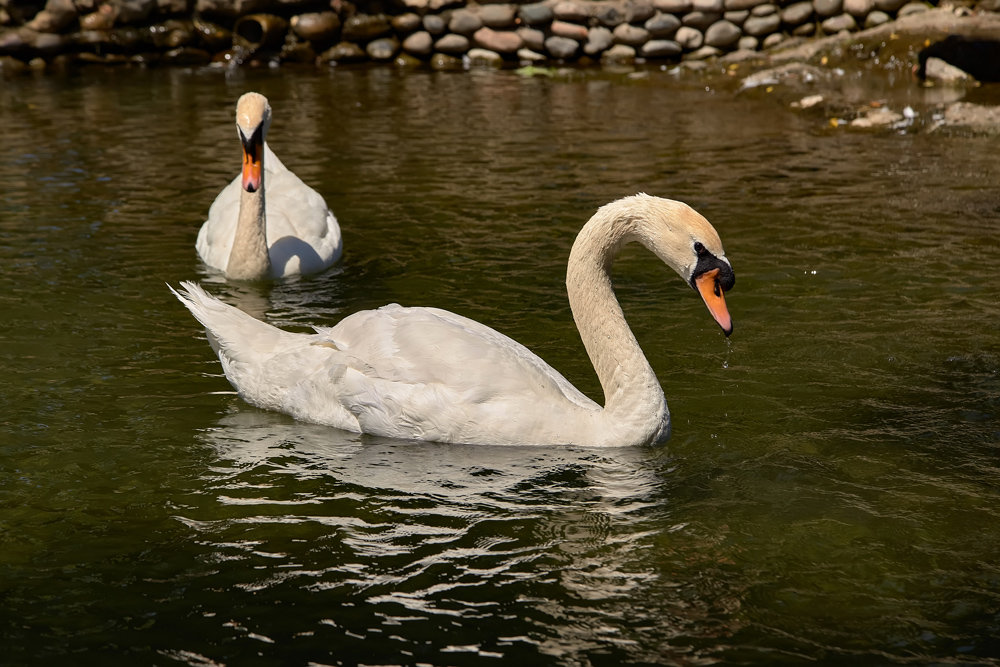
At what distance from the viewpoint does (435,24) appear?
2283 cm

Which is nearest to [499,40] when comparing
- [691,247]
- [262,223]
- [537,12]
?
[537,12]

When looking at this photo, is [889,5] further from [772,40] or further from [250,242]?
[250,242]

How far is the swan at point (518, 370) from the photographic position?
645 cm

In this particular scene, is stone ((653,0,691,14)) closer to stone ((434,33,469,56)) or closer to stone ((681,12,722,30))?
stone ((681,12,722,30))

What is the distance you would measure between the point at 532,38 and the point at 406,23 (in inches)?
95.8

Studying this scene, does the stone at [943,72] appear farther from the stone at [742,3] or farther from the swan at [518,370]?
the swan at [518,370]

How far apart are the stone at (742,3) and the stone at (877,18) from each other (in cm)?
181

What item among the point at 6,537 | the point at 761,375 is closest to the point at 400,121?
the point at 761,375

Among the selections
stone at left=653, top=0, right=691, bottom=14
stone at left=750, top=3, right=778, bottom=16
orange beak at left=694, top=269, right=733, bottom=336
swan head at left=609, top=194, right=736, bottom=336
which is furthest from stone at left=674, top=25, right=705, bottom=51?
orange beak at left=694, top=269, right=733, bottom=336

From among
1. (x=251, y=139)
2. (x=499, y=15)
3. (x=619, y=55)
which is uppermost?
(x=499, y=15)

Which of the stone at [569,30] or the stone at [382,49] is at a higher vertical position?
the stone at [569,30]

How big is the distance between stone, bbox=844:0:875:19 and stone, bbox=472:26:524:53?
589 cm

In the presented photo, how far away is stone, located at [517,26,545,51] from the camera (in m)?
22.6

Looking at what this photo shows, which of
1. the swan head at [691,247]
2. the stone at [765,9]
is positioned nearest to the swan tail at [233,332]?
the swan head at [691,247]
